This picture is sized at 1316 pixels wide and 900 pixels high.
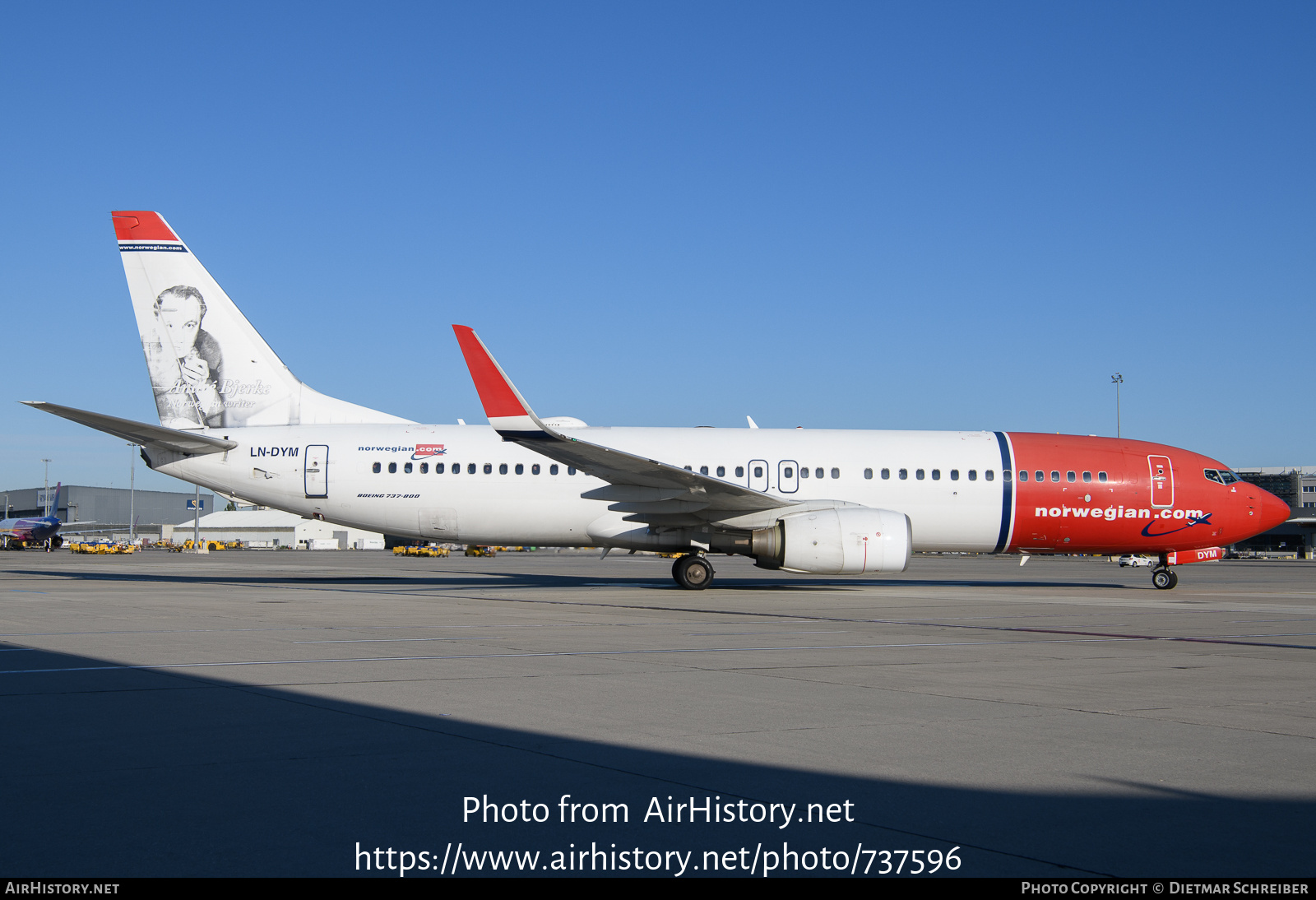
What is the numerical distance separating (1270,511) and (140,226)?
2693 cm

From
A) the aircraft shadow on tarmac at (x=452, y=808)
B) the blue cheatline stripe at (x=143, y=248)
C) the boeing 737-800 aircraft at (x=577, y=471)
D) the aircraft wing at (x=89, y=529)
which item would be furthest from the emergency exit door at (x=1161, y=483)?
the aircraft wing at (x=89, y=529)

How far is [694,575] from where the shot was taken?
21609 millimetres

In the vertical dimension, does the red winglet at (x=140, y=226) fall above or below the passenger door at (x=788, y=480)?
above

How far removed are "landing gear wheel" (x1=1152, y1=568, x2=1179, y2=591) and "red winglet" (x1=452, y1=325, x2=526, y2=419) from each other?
15.7 meters

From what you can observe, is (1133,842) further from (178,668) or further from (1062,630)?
(1062,630)

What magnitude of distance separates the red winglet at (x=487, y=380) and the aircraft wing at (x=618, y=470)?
15 mm

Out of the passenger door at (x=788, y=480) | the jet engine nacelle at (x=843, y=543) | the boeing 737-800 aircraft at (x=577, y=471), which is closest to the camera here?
the jet engine nacelle at (x=843, y=543)

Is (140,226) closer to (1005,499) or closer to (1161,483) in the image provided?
(1005,499)

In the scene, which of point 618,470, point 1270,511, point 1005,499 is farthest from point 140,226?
point 1270,511

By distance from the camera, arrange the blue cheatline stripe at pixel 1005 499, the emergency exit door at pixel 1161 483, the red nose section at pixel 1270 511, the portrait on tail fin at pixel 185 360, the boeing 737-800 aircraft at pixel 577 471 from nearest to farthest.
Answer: the boeing 737-800 aircraft at pixel 577 471
the blue cheatline stripe at pixel 1005 499
the portrait on tail fin at pixel 185 360
the emergency exit door at pixel 1161 483
the red nose section at pixel 1270 511

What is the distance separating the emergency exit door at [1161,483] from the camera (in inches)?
910

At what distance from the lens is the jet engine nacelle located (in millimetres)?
19375

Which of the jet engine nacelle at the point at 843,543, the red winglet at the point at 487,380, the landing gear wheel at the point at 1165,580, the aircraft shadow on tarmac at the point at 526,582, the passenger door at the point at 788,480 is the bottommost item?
the aircraft shadow on tarmac at the point at 526,582

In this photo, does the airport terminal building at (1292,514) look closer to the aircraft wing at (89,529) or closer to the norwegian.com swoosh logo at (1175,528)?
the norwegian.com swoosh logo at (1175,528)
